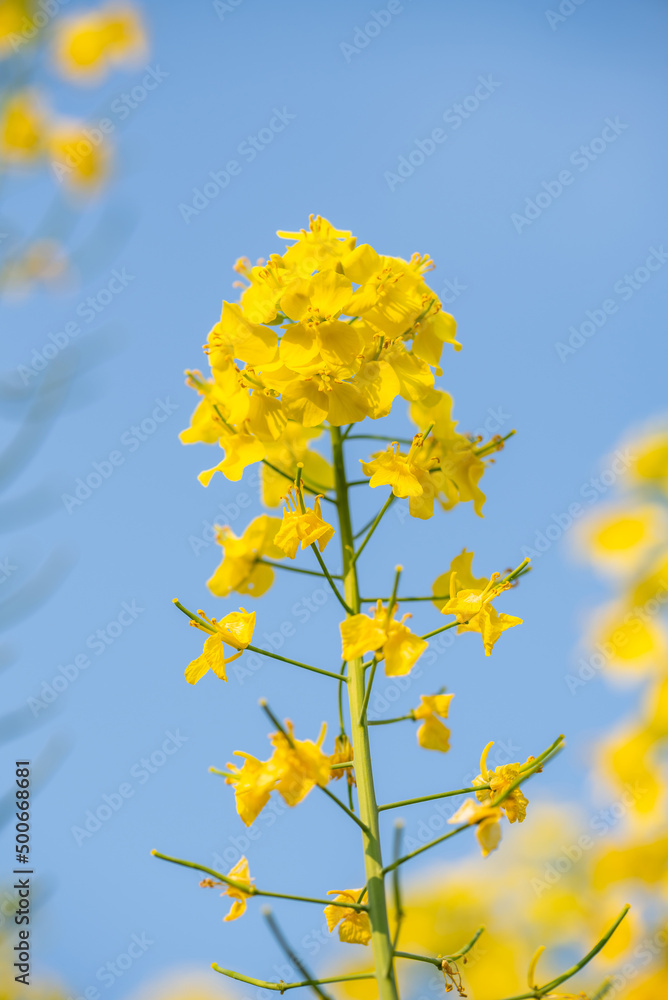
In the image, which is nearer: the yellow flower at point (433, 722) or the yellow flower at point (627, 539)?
the yellow flower at point (433, 722)

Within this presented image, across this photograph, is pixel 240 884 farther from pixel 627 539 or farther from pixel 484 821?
pixel 627 539

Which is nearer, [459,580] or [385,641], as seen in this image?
[385,641]

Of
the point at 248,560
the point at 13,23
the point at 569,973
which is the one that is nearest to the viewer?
the point at 569,973

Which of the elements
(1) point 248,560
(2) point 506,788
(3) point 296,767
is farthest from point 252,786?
(1) point 248,560

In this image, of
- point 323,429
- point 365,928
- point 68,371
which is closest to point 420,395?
point 323,429

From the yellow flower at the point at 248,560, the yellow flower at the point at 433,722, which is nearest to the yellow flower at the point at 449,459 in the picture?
the yellow flower at the point at 248,560

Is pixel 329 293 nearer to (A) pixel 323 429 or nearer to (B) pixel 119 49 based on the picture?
(A) pixel 323 429

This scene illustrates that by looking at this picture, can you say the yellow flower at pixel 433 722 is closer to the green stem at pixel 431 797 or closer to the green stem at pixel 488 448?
the green stem at pixel 431 797
